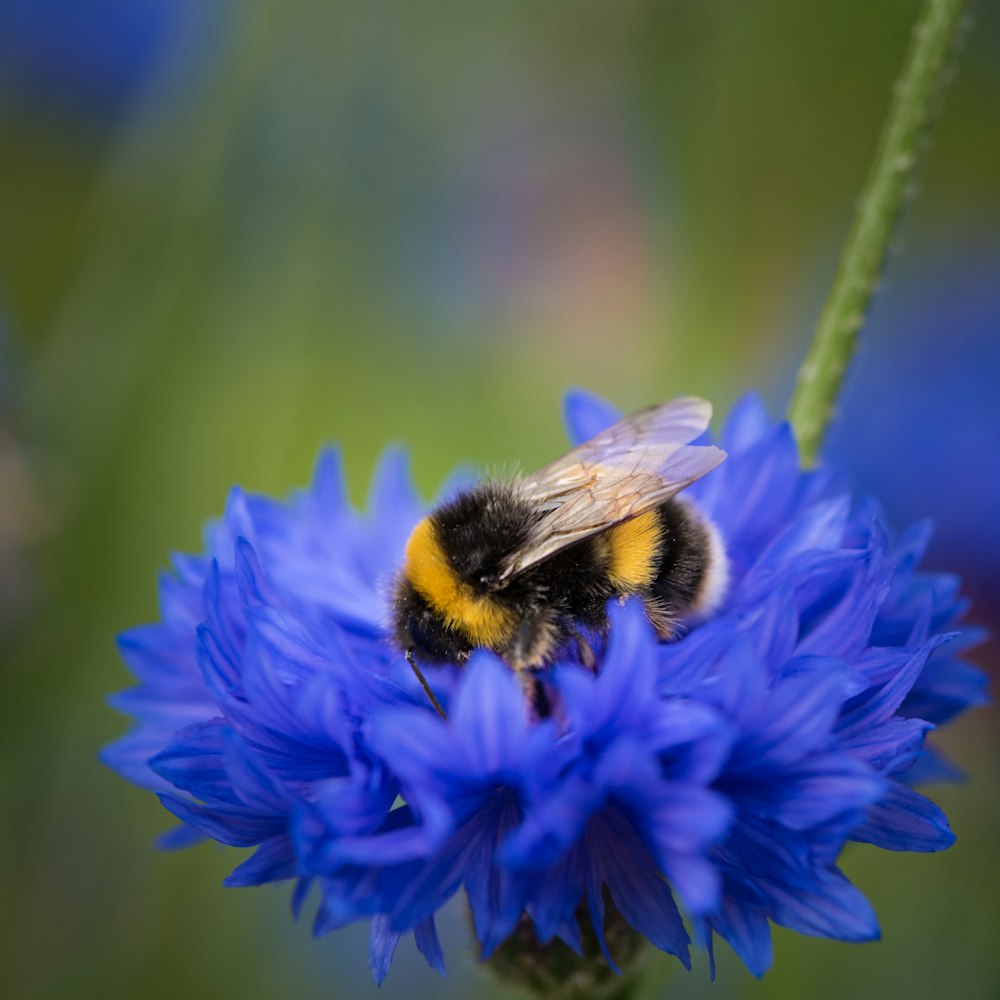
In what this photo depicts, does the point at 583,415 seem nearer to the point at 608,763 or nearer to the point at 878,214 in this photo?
the point at 878,214

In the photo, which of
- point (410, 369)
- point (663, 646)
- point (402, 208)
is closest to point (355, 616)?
point (663, 646)

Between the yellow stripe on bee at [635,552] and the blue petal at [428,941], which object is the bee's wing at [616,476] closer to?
the yellow stripe on bee at [635,552]

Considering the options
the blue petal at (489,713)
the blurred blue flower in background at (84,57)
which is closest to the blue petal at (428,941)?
the blue petal at (489,713)

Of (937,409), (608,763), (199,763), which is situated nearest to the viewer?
(608,763)

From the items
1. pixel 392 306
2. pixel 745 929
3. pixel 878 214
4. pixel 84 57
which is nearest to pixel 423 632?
pixel 745 929

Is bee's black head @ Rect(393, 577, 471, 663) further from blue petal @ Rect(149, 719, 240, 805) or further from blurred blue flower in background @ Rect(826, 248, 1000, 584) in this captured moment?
blurred blue flower in background @ Rect(826, 248, 1000, 584)

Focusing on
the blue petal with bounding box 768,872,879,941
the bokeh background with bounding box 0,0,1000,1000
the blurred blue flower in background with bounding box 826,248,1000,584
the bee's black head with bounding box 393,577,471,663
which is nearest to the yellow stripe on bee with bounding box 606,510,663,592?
the bee's black head with bounding box 393,577,471,663
